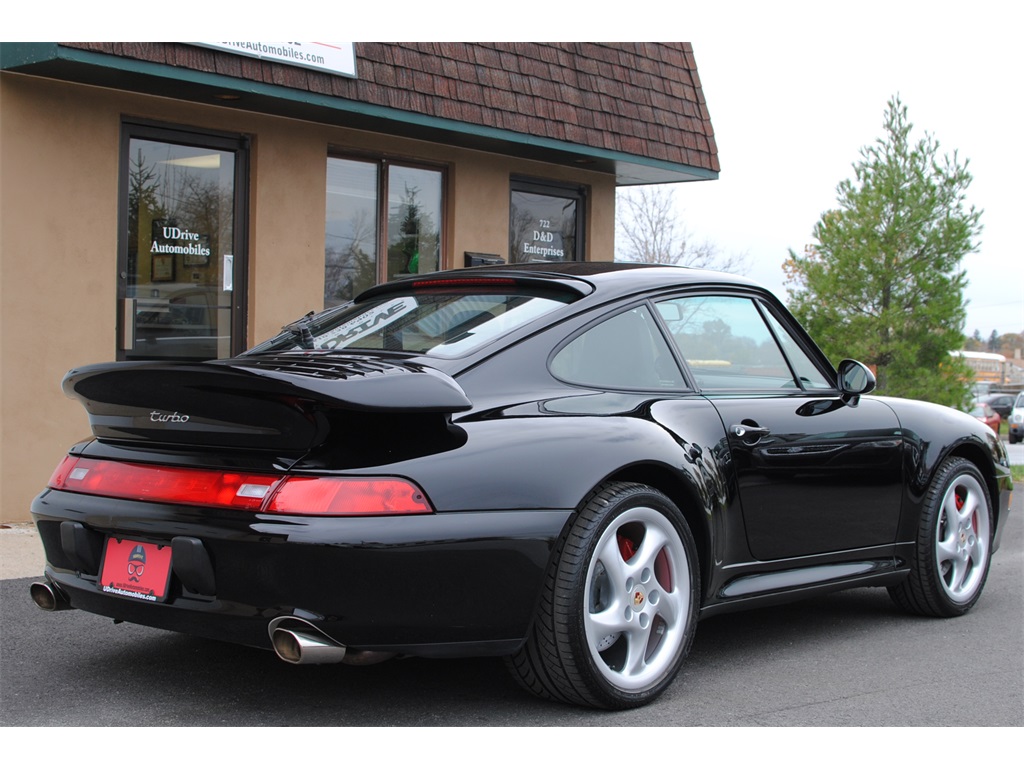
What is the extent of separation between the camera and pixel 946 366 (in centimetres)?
1772

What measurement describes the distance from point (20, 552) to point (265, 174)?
350 centimetres

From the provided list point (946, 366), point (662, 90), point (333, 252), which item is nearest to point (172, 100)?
point (333, 252)

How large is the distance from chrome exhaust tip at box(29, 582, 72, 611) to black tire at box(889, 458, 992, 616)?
346 centimetres

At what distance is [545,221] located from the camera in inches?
438

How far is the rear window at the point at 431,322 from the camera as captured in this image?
152 inches

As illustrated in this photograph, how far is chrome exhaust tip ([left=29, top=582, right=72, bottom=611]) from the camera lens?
12.3 ft

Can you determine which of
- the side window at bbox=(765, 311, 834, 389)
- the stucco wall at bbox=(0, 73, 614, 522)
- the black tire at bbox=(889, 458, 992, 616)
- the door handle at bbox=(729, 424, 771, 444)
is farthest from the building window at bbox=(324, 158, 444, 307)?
the door handle at bbox=(729, 424, 771, 444)

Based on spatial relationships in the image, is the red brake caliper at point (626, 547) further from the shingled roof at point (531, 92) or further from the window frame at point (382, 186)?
the window frame at point (382, 186)

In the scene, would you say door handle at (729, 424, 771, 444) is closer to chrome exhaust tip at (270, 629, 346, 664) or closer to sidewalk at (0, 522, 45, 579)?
chrome exhaust tip at (270, 629, 346, 664)

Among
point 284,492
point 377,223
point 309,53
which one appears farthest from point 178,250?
point 284,492

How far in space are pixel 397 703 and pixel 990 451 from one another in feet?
10.7

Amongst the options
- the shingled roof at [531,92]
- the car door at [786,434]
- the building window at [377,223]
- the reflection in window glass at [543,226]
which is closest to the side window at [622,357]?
the car door at [786,434]

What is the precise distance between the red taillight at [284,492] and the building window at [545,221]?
7.53m

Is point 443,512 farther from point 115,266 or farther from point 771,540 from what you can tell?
point 115,266
